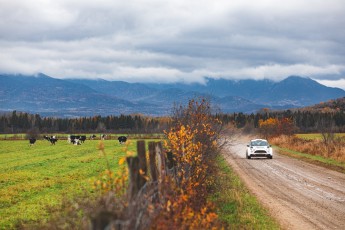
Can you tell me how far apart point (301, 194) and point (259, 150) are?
70.7 ft

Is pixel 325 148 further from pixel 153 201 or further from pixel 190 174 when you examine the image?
pixel 153 201

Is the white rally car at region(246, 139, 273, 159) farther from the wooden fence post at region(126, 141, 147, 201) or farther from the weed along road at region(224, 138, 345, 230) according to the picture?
the wooden fence post at region(126, 141, 147, 201)

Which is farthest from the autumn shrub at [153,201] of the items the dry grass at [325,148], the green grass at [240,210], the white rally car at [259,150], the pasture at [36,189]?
the white rally car at [259,150]

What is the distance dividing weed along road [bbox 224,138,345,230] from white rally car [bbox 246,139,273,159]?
31.3ft

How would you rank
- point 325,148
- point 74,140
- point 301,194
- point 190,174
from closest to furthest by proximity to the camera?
point 190,174 → point 301,194 → point 325,148 → point 74,140

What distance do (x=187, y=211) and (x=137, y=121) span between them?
7499 inches

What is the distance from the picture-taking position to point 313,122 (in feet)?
595

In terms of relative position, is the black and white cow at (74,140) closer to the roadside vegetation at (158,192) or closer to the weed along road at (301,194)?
the roadside vegetation at (158,192)

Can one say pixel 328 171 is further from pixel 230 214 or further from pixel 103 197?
pixel 103 197

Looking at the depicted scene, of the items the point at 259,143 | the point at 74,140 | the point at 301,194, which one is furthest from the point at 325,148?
the point at 74,140

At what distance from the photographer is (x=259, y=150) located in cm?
4044

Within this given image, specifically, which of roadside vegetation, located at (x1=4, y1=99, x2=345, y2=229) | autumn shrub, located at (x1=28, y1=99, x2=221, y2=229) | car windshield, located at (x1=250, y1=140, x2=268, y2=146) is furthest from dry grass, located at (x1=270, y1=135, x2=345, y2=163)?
autumn shrub, located at (x1=28, y1=99, x2=221, y2=229)

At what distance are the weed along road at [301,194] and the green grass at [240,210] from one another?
1.24 ft

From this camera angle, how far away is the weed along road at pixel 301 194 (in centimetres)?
1375
